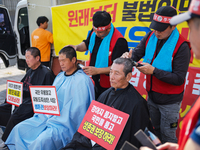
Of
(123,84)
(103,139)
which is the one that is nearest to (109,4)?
(123,84)

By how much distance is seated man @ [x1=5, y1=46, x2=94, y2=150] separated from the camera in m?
2.05

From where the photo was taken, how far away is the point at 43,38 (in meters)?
5.07

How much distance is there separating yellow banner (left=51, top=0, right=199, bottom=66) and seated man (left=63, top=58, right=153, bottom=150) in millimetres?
1640

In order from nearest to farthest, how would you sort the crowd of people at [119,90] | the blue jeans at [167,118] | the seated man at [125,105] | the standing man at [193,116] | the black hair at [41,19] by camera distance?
the standing man at [193,116] → the seated man at [125,105] → the crowd of people at [119,90] → the blue jeans at [167,118] → the black hair at [41,19]

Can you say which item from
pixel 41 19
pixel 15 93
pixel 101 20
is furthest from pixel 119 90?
pixel 41 19

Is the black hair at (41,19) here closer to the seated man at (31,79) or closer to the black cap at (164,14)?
the seated man at (31,79)

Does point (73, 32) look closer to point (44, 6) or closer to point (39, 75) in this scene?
point (44, 6)

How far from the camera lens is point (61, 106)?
7.97ft

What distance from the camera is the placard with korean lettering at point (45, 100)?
7.30 ft

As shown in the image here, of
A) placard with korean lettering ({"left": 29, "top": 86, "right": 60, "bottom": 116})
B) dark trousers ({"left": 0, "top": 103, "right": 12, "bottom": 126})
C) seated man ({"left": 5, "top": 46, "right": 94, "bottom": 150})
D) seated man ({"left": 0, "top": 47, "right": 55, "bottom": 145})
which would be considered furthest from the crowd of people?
dark trousers ({"left": 0, "top": 103, "right": 12, "bottom": 126})

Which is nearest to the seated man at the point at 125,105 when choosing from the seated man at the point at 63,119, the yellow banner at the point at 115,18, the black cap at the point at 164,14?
the seated man at the point at 63,119

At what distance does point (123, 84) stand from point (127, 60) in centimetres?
27

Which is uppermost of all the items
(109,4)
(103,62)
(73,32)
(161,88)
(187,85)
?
(109,4)

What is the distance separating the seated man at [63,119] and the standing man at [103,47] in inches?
9.2
